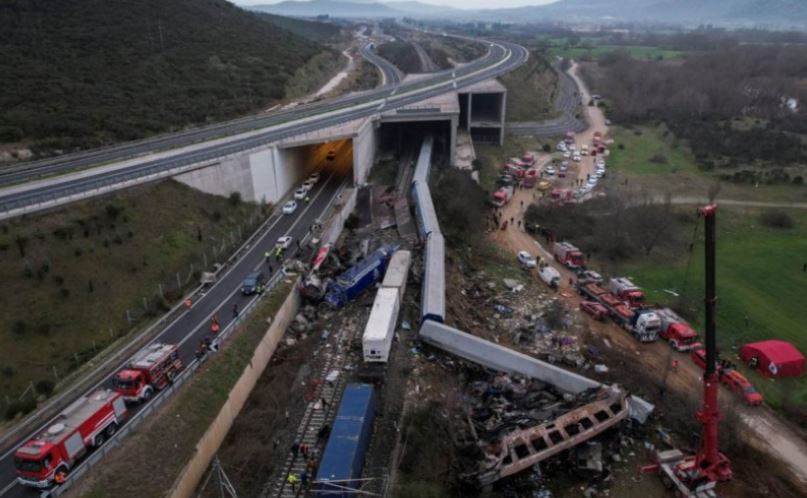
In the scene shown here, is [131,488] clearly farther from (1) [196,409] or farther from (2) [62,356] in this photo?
(2) [62,356]

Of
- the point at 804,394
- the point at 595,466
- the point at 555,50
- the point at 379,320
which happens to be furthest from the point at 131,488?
the point at 555,50

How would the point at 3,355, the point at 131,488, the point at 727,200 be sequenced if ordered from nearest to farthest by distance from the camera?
the point at 131,488, the point at 3,355, the point at 727,200

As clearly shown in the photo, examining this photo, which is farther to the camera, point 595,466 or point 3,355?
point 3,355

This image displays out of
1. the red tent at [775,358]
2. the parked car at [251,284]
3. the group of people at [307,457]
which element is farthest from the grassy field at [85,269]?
the red tent at [775,358]

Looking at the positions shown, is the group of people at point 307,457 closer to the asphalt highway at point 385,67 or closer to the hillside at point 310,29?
the asphalt highway at point 385,67

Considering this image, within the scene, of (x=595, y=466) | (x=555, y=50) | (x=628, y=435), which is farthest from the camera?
(x=555, y=50)

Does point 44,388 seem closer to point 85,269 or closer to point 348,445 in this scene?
point 85,269

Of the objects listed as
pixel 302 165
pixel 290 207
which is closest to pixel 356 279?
pixel 290 207
